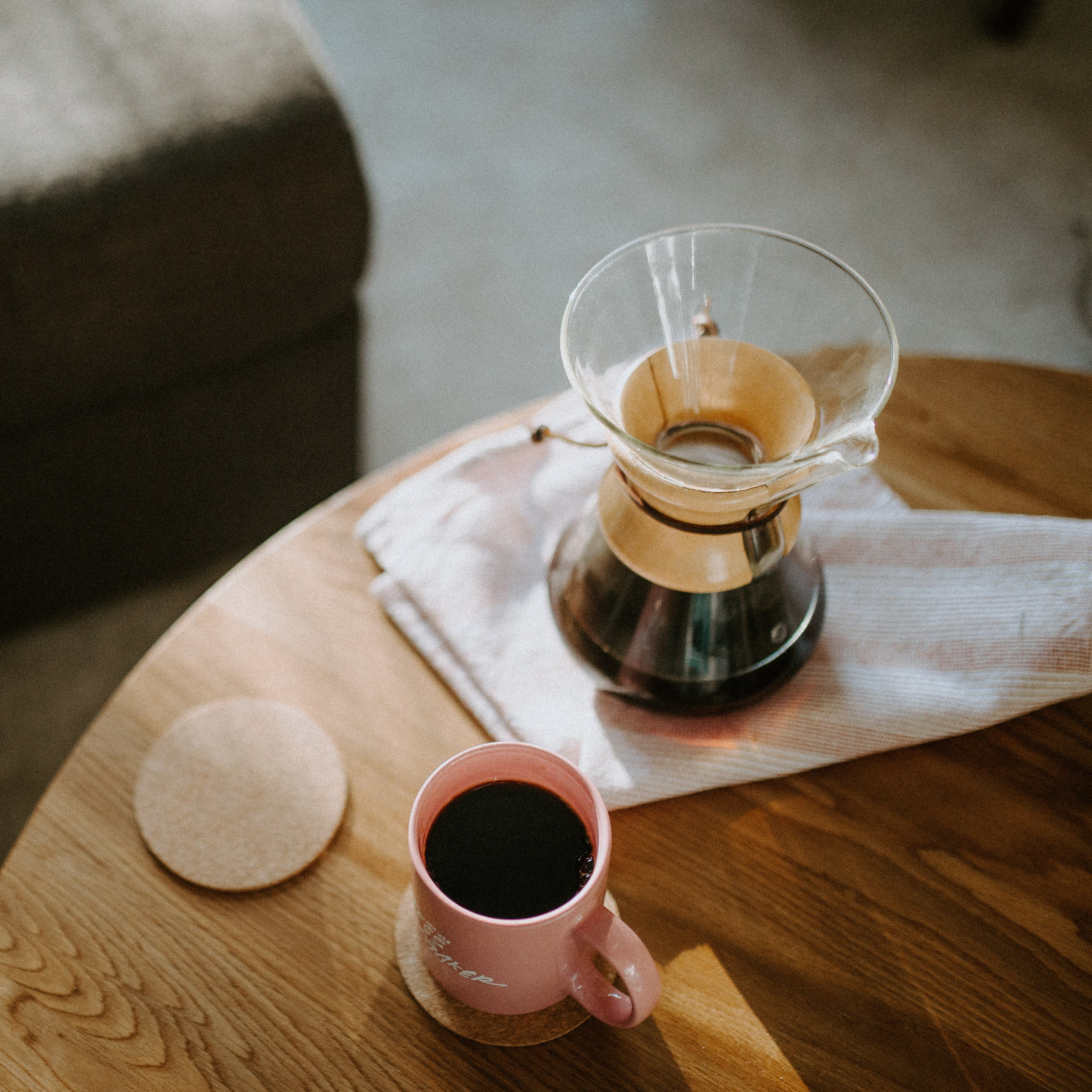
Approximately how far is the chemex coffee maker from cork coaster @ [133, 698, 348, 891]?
0.15 meters

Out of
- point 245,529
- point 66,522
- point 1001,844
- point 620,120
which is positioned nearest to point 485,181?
point 620,120

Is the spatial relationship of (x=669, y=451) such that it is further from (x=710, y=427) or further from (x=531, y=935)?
(x=531, y=935)

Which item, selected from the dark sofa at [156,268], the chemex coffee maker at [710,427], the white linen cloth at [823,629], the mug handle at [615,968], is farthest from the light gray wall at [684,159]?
the mug handle at [615,968]

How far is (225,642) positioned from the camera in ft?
1.94

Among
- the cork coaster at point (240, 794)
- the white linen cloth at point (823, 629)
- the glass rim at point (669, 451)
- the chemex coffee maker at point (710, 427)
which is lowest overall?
the cork coaster at point (240, 794)

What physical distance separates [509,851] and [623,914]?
10cm

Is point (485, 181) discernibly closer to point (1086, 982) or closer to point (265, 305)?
point (265, 305)

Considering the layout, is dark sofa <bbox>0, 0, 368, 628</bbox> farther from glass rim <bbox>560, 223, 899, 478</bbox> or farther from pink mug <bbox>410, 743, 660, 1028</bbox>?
pink mug <bbox>410, 743, 660, 1028</bbox>

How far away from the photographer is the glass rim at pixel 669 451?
42cm

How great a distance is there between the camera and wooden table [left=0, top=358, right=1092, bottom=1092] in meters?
0.47

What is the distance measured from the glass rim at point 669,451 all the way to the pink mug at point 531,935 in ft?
0.44

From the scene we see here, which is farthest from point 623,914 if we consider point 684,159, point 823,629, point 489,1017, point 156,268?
point 684,159

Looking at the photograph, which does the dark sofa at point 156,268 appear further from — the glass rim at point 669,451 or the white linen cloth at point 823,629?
the glass rim at point 669,451

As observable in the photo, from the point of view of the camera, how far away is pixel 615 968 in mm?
418
